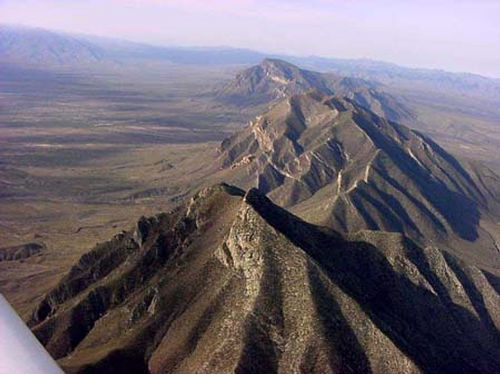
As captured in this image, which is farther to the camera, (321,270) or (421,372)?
(321,270)

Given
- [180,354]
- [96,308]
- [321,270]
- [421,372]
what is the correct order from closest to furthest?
1. [421,372]
2. [180,354]
3. [321,270]
4. [96,308]

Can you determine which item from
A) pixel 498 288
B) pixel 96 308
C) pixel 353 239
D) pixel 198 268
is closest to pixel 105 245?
pixel 96 308

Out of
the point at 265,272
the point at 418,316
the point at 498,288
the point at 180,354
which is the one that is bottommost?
the point at 498,288

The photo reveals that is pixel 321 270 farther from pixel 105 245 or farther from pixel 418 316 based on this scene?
pixel 105 245

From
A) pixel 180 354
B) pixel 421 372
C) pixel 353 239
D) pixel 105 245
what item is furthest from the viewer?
pixel 105 245

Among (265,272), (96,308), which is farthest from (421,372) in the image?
(96,308)

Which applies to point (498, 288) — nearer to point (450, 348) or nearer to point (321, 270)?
point (450, 348)

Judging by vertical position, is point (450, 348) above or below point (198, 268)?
below
